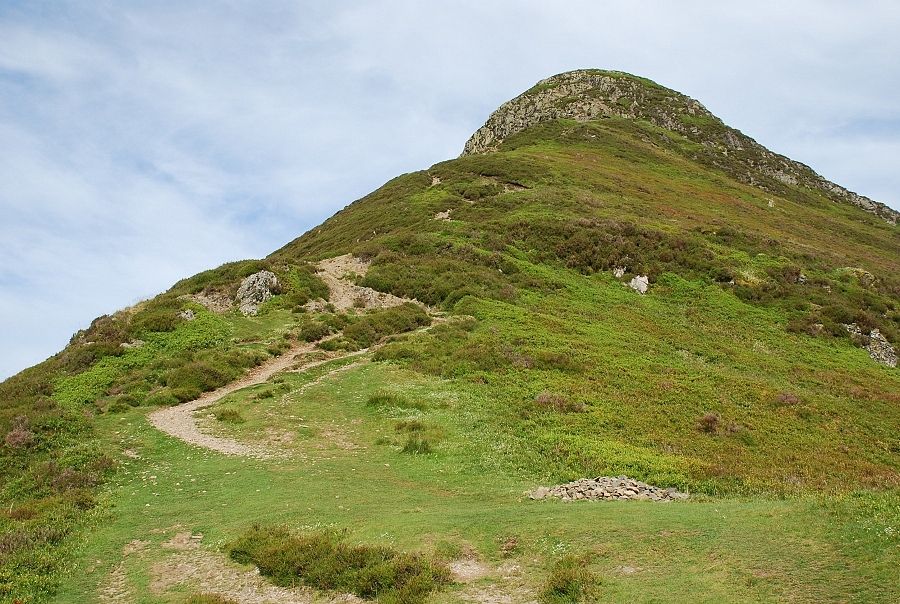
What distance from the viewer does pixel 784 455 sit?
21.5 m

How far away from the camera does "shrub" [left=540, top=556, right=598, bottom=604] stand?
9.77m

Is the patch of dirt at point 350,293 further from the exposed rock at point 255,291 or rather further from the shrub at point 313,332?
the exposed rock at point 255,291

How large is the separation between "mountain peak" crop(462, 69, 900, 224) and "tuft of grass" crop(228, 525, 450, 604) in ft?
348

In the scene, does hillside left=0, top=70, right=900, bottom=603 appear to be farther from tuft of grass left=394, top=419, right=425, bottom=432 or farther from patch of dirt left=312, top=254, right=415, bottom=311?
patch of dirt left=312, top=254, right=415, bottom=311

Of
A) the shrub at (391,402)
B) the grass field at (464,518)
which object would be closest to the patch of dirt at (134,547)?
the grass field at (464,518)

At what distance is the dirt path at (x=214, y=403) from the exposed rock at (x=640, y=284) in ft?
86.0

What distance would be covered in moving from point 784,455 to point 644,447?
5455 millimetres

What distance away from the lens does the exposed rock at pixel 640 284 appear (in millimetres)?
46188

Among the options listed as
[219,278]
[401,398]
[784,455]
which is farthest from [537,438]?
[219,278]

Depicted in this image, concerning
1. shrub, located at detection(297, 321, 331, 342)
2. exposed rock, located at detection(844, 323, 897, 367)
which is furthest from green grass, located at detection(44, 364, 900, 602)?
exposed rock, located at detection(844, 323, 897, 367)

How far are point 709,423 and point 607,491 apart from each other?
9.84 meters

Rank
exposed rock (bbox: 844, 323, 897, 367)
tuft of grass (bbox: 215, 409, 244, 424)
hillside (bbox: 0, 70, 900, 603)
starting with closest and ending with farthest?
hillside (bbox: 0, 70, 900, 603) < tuft of grass (bbox: 215, 409, 244, 424) < exposed rock (bbox: 844, 323, 897, 367)

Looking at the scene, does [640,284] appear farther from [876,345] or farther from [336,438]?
[336,438]

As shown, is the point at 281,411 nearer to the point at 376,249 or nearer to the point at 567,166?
the point at 376,249
